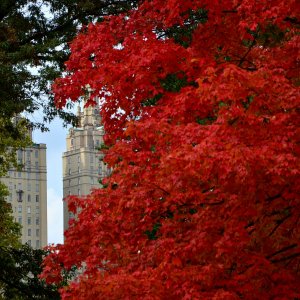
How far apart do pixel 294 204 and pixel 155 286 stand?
100 inches

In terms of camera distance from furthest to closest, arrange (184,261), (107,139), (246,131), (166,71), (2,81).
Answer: (2,81) → (107,139) → (166,71) → (184,261) → (246,131)

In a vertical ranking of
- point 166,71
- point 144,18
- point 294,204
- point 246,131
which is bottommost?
point 294,204

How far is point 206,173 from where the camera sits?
11.9m

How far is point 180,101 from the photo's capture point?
46.3ft

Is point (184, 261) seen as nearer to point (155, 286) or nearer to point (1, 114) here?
point (155, 286)

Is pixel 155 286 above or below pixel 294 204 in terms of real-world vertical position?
below

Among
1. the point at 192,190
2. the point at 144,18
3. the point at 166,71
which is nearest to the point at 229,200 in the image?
the point at 192,190

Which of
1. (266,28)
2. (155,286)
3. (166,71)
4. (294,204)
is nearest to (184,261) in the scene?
(155,286)

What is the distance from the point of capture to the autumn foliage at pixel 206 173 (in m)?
12.1

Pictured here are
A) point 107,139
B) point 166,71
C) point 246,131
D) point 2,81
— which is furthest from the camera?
point 2,81

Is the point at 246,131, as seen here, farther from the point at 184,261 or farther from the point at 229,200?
the point at 184,261

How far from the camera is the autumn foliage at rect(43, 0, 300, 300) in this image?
12109 millimetres

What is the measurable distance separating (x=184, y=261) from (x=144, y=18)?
608 cm

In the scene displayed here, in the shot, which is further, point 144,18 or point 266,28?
point 144,18
